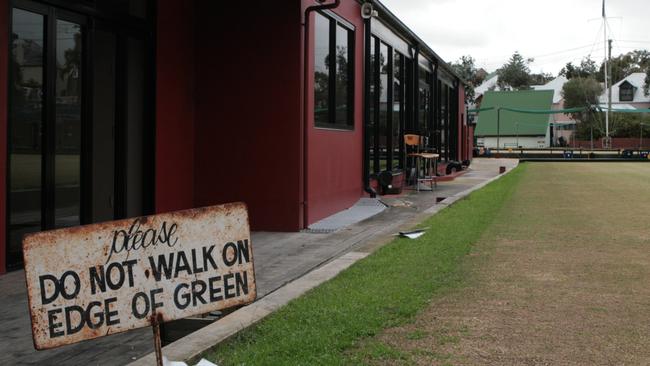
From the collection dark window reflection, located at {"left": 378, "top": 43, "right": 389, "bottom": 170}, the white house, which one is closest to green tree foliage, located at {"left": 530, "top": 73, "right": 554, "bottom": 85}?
the white house

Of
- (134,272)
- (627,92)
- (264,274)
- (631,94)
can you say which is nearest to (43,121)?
(264,274)

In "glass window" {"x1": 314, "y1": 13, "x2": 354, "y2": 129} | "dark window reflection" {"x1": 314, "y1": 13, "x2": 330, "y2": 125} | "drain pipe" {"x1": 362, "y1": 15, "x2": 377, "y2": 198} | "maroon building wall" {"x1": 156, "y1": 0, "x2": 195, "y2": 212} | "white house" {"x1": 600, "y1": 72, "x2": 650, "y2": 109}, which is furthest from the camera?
"white house" {"x1": 600, "y1": 72, "x2": 650, "y2": 109}

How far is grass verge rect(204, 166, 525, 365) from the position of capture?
4.07m

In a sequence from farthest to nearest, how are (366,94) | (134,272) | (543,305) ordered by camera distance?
(366,94), (543,305), (134,272)

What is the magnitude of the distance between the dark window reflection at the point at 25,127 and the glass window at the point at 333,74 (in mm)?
4367

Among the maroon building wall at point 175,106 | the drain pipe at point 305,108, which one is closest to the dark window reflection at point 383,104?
the drain pipe at point 305,108

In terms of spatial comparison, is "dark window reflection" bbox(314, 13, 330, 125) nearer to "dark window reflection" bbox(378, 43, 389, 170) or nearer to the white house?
"dark window reflection" bbox(378, 43, 389, 170)

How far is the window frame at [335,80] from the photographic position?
11.0 m

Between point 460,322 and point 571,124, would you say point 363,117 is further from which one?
point 571,124

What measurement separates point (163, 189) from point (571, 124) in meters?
74.3

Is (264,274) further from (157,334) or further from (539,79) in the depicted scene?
(539,79)

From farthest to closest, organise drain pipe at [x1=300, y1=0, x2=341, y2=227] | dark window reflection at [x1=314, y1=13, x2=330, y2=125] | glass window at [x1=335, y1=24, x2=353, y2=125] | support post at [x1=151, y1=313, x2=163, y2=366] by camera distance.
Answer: glass window at [x1=335, y1=24, x2=353, y2=125] → dark window reflection at [x1=314, y1=13, x2=330, y2=125] → drain pipe at [x1=300, y1=0, x2=341, y2=227] → support post at [x1=151, y1=313, x2=163, y2=366]

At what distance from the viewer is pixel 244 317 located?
4785mm

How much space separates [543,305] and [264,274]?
256 cm
